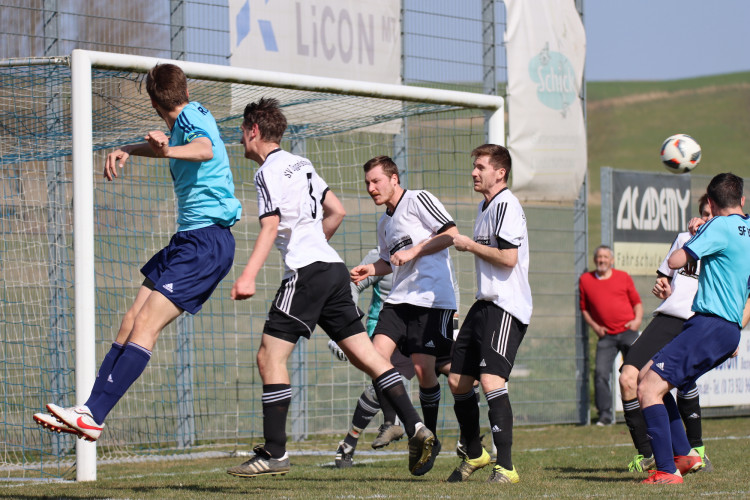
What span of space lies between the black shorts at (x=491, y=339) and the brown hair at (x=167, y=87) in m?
2.35

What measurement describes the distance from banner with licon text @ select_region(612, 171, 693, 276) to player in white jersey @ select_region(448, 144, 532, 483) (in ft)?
22.5

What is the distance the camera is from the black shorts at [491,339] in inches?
257

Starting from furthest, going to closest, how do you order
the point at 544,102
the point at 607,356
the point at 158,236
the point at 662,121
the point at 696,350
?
the point at 662,121
the point at 607,356
the point at 544,102
the point at 158,236
the point at 696,350

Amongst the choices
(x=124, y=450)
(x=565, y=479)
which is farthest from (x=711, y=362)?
(x=124, y=450)

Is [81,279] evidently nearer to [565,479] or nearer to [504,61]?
[565,479]

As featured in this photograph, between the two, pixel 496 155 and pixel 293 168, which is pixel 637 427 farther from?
pixel 293 168

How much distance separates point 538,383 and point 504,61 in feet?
13.3

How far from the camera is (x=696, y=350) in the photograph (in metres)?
6.23

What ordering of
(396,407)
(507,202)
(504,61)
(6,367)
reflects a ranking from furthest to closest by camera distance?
(504,61) → (6,367) → (507,202) → (396,407)

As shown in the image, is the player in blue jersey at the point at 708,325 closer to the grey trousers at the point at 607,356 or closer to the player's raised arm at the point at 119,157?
the player's raised arm at the point at 119,157

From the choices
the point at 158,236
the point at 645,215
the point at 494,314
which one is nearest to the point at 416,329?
the point at 494,314

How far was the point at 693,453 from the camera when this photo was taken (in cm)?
748

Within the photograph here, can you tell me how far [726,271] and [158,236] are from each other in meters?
6.07

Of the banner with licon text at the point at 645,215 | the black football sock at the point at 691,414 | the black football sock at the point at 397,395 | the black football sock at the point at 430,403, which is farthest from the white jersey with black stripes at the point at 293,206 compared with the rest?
the banner with licon text at the point at 645,215
